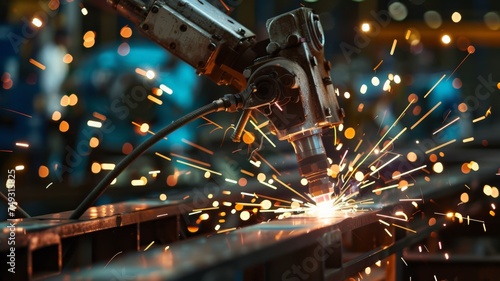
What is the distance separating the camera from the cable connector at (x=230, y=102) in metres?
2.70

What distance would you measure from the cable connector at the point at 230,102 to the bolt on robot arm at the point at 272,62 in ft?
0.12

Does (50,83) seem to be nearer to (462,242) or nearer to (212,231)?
(212,231)

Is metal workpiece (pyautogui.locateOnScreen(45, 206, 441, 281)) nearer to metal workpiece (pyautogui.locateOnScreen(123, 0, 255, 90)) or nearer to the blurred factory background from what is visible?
metal workpiece (pyautogui.locateOnScreen(123, 0, 255, 90))

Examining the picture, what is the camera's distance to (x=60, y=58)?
7.24m

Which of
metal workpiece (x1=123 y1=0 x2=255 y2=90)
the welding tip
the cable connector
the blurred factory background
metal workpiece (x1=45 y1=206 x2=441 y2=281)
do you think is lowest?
metal workpiece (x1=45 y1=206 x2=441 y2=281)

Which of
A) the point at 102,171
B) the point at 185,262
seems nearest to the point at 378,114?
the point at 102,171

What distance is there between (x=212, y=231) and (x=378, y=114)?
4999mm

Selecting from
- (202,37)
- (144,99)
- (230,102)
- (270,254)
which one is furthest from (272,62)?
(144,99)

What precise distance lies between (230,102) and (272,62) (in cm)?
22

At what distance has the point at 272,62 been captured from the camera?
2684mm

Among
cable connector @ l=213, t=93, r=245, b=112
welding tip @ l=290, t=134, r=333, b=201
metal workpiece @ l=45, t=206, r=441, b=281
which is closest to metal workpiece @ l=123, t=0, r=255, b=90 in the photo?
cable connector @ l=213, t=93, r=245, b=112

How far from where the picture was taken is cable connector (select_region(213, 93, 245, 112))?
270 centimetres

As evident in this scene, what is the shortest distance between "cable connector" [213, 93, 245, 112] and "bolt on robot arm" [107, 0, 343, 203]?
4 centimetres

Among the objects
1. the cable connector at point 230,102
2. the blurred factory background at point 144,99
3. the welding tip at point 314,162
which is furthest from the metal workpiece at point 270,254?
the blurred factory background at point 144,99
